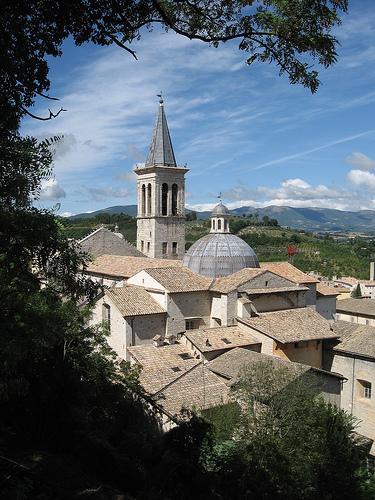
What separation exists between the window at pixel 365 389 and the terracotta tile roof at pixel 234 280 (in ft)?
21.5

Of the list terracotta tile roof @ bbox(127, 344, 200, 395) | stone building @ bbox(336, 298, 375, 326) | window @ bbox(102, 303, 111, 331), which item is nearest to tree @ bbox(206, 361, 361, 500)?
terracotta tile roof @ bbox(127, 344, 200, 395)

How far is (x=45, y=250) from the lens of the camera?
7441 mm

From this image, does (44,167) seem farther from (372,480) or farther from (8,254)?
(372,480)

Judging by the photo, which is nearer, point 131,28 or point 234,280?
point 131,28

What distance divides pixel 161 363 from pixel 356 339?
8961 millimetres

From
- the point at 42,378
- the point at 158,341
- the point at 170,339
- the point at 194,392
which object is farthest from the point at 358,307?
the point at 42,378

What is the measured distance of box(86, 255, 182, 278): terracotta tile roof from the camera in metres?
27.2

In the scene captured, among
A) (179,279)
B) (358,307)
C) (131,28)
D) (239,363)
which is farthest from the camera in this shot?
(358,307)

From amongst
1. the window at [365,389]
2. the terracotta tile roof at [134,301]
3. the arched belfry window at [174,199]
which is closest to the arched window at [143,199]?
the arched belfry window at [174,199]

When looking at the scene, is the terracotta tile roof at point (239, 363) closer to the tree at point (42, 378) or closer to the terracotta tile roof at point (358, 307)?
the tree at point (42, 378)

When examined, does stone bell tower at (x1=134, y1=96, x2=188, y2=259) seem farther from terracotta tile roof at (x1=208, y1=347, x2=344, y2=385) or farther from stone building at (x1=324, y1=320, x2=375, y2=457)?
stone building at (x1=324, y1=320, x2=375, y2=457)

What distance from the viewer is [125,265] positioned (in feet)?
93.5

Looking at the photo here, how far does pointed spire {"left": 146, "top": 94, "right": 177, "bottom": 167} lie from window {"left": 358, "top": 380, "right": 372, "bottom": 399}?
19260mm

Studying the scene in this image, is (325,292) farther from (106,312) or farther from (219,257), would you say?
(106,312)
